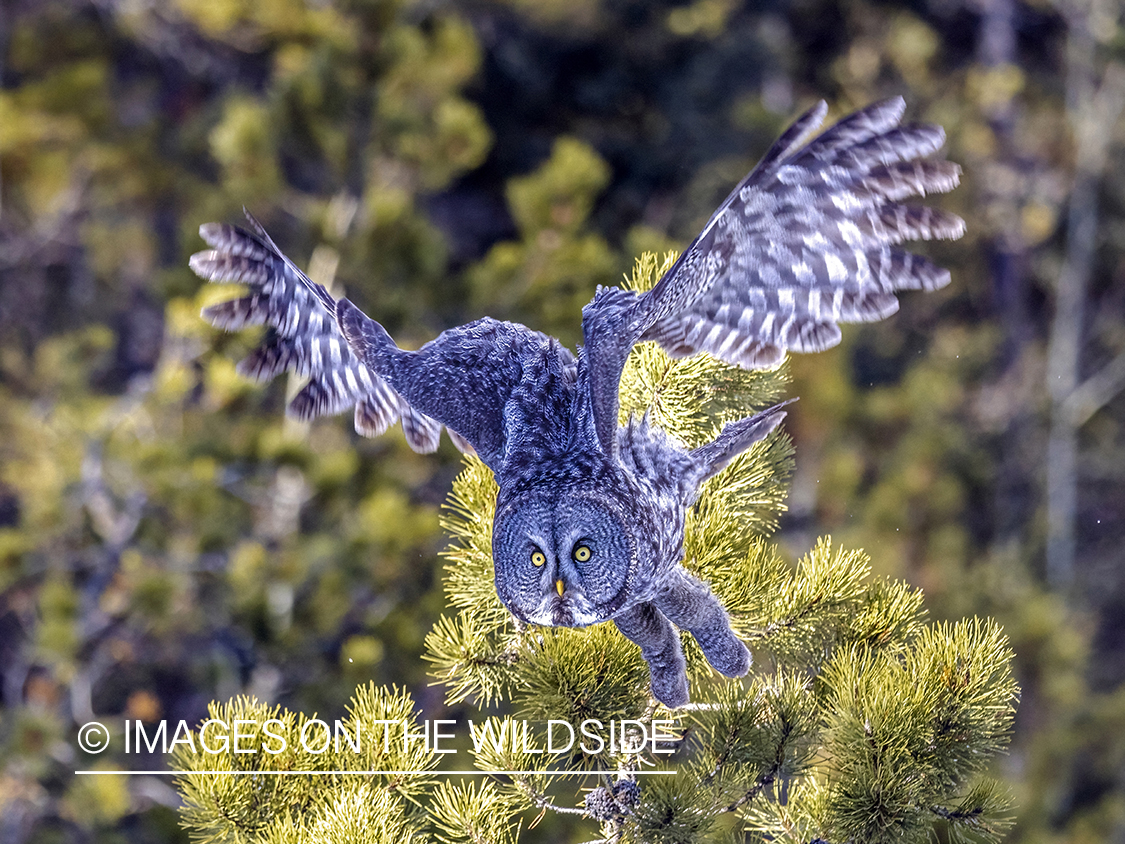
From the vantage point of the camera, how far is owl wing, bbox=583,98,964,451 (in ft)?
3.28

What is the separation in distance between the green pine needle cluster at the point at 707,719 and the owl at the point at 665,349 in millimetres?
88

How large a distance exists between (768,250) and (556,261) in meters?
2.24

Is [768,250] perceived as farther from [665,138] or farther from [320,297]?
[665,138]

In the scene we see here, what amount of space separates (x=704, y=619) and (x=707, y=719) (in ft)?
0.44

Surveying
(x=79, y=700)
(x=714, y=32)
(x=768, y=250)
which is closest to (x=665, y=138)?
(x=714, y=32)

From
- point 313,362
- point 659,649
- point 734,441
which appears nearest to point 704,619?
point 659,649

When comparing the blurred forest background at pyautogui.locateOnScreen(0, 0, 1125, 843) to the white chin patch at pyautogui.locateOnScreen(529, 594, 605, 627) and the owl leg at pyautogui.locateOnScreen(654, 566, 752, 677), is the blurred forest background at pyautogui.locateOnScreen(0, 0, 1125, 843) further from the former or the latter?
the white chin patch at pyautogui.locateOnScreen(529, 594, 605, 627)

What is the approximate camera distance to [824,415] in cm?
474

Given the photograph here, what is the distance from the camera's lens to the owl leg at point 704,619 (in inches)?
44.4

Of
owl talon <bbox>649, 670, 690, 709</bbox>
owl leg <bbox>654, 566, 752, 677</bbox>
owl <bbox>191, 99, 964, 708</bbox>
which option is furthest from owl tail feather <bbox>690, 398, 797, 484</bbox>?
owl talon <bbox>649, 670, 690, 709</bbox>

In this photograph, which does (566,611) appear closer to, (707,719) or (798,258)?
(707,719)

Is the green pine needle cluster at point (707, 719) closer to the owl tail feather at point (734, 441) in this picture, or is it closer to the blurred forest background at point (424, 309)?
the owl tail feather at point (734, 441)

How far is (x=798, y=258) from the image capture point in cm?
114

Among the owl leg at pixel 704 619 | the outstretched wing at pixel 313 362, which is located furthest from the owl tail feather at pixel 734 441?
the outstretched wing at pixel 313 362
